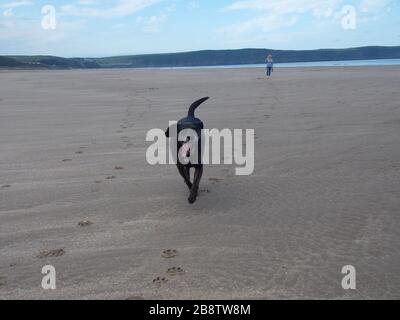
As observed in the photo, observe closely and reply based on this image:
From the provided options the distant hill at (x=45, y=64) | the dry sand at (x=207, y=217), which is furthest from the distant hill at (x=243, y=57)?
the dry sand at (x=207, y=217)

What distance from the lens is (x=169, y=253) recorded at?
3.63 metres

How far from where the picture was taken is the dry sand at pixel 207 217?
3219 mm

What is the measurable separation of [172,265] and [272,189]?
6.71ft

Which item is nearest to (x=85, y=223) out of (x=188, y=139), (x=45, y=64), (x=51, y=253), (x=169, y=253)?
(x=51, y=253)

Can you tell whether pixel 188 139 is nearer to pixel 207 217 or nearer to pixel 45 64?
pixel 207 217

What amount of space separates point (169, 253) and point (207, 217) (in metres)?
0.83

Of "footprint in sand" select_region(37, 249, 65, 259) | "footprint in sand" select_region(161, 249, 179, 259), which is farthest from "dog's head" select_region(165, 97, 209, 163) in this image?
"footprint in sand" select_region(37, 249, 65, 259)

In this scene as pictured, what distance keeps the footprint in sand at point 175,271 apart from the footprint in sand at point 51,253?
932mm

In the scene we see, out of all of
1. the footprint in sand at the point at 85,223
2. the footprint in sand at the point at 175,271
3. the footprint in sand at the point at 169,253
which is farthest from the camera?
the footprint in sand at the point at 85,223

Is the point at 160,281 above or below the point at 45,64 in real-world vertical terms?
below

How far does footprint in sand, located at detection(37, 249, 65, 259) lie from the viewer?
3625mm

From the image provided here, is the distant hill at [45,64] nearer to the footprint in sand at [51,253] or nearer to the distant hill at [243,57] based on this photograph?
the distant hill at [243,57]

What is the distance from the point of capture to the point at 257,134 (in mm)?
7926
